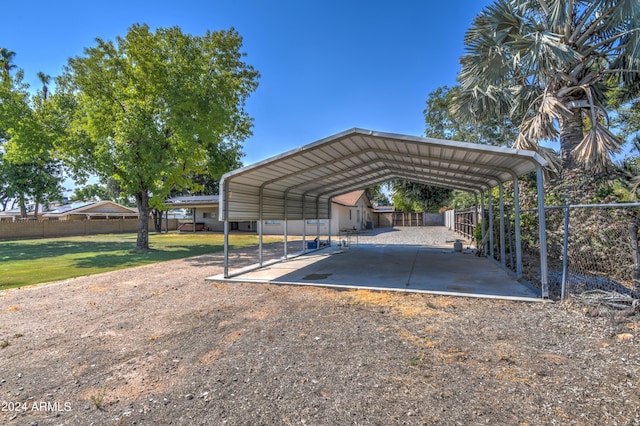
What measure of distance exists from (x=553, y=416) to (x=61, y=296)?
27.4 ft

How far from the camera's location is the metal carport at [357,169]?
612 centimetres

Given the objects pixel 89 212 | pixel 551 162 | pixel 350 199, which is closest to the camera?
pixel 551 162

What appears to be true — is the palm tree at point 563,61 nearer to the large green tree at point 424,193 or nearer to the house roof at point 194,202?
the large green tree at point 424,193

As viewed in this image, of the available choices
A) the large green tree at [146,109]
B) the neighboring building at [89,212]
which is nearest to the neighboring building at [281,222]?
the large green tree at [146,109]

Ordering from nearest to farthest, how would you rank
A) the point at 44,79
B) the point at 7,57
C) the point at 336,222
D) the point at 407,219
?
the point at 336,222 < the point at 7,57 < the point at 44,79 < the point at 407,219

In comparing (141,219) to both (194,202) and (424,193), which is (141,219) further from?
(424,193)

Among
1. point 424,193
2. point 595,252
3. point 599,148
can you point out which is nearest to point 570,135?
point 599,148

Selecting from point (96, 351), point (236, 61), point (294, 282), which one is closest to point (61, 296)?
point (96, 351)

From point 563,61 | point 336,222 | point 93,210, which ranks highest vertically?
point 563,61

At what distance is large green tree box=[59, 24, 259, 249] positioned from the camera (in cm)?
1284

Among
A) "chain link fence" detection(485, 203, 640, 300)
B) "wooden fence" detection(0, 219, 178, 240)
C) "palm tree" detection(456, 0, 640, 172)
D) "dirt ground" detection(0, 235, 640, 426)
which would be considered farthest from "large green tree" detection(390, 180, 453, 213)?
"wooden fence" detection(0, 219, 178, 240)

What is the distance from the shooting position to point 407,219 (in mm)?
36844

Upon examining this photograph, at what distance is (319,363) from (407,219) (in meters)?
35.1

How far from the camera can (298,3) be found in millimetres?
11328
